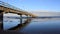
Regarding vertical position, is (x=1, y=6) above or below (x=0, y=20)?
above

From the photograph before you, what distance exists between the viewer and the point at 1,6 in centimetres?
2247

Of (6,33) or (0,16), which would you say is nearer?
(6,33)

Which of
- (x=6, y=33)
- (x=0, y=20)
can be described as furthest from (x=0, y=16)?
(x=6, y=33)

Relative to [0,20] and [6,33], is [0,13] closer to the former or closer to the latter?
[0,20]

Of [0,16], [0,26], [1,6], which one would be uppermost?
[1,6]

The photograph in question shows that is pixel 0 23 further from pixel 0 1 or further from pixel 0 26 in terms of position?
pixel 0 1

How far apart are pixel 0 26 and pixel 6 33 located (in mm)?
7864

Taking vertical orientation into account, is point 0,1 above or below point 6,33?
above

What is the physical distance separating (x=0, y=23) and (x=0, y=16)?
1.11 metres

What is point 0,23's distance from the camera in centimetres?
2352

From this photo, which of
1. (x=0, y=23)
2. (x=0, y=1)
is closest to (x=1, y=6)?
(x=0, y=1)

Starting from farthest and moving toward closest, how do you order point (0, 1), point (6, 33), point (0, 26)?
point (0, 26), point (0, 1), point (6, 33)

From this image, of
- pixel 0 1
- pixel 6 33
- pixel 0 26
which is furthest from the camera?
pixel 0 26

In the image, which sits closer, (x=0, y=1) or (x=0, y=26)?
(x=0, y=1)
